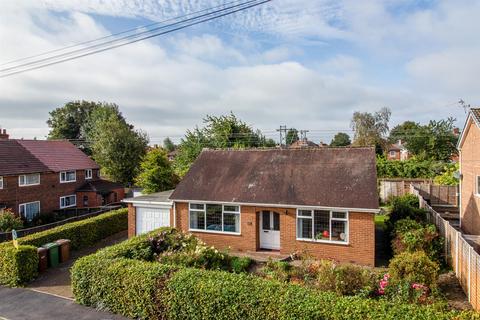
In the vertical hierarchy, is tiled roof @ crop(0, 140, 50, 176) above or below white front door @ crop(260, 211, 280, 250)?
above

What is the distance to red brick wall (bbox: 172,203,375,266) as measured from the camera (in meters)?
14.3

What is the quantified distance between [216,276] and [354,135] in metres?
52.0

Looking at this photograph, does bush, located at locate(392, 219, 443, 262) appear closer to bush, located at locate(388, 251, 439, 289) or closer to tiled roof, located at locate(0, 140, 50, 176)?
Result: bush, located at locate(388, 251, 439, 289)

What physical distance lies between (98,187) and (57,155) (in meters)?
4.87

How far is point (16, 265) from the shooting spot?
1336cm

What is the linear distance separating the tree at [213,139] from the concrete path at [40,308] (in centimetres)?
2138

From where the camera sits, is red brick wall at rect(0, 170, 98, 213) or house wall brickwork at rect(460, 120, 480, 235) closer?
house wall brickwork at rect(460, 120, 480, 235)

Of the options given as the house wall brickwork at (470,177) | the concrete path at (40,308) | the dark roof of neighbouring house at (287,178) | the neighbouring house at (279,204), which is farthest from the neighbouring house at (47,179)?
the house wall brickwork at (470,177)

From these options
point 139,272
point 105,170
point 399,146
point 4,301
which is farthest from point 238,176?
point 399,146

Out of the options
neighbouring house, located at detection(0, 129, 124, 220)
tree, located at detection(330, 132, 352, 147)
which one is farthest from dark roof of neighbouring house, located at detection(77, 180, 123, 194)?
tree, located at detection(330, 132, 352, 147)

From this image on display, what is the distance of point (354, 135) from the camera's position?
5703cm

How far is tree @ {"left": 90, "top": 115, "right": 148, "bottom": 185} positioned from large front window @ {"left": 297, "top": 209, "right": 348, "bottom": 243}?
26628 millimetres

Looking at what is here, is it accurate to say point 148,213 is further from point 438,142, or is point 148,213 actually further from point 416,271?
point 438,142

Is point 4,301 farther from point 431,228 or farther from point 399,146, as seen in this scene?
point 399,146
